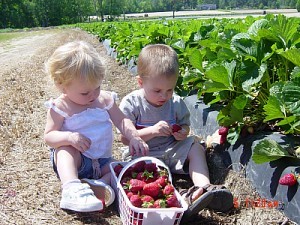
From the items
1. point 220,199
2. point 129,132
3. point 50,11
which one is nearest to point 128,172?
point 129,132

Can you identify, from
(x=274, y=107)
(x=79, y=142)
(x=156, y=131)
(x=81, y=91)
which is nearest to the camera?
(x=274, y=107)

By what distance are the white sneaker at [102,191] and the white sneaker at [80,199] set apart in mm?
118

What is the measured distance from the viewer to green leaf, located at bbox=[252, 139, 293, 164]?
2311 millimetres

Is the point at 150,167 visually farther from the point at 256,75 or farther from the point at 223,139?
the point at 256,75

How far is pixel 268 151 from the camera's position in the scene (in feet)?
7.64

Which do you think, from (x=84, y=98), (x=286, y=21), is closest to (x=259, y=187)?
(x=286, y=21)

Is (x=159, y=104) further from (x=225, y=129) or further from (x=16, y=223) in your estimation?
(x=16, y=223)

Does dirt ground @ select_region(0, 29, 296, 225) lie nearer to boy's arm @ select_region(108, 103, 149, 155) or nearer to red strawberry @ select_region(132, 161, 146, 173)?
red strawberry @ select_region(132, 161, 146, 173)

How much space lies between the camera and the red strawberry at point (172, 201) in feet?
7.14

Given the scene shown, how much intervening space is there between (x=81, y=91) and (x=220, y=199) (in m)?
1.06

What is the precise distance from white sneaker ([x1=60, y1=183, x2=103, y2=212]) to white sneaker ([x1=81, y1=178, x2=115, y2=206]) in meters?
0.12

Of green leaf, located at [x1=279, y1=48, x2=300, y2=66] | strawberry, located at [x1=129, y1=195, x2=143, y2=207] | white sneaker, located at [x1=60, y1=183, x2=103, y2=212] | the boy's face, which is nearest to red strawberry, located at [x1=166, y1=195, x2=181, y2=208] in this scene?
strawberry, located at [x1=129, y1=195, x2=143, y2=207]

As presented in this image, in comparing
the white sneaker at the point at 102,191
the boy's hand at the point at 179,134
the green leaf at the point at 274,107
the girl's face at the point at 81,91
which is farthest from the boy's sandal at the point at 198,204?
the girl's face at the point at 81,91

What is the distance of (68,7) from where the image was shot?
83.2m
